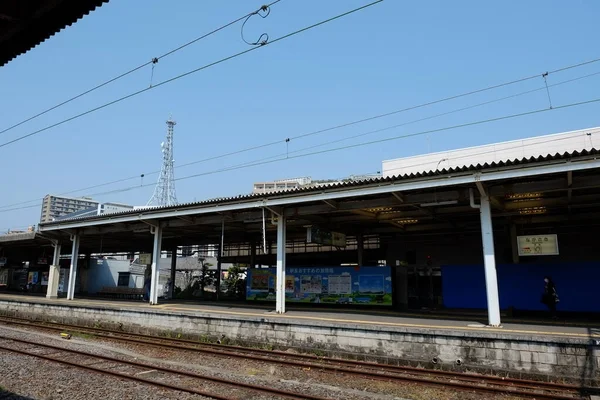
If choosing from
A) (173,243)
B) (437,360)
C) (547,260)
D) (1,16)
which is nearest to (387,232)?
(547,260)

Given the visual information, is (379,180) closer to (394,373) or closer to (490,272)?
(490,272)

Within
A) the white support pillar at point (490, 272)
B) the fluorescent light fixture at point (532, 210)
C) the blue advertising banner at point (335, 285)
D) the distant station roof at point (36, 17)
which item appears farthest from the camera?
the blue advertising banner at point (335, 285)

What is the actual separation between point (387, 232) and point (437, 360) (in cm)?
1070

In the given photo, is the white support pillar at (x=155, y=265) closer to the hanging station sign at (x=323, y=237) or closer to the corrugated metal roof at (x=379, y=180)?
the corrugated metal roof at (x=379, y=180)

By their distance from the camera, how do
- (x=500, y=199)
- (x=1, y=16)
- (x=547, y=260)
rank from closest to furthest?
(x=1, y=16) < (x=500, y=199) < (x=547, y=260)

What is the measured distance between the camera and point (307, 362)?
10570mm

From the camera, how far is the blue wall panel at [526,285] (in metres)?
14.9

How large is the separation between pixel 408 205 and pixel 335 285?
6.96 m

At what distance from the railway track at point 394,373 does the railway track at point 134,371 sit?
2067 millimetres

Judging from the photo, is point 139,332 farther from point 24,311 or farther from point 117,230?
point 24,311

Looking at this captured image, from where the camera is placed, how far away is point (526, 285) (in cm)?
1602

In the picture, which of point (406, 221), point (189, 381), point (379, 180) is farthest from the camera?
point (406, 221)

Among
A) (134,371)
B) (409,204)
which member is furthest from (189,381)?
(409,204)

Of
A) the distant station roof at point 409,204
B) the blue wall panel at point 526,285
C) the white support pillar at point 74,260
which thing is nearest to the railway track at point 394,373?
the distant station roof at point 409,204
